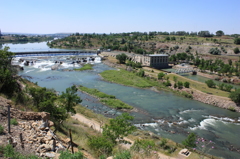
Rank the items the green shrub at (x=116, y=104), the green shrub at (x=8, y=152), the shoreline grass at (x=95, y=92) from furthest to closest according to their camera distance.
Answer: the shoreline grass at (x=95, y=92)
the green shrub at (x=116, y=104)
the green shrub at (x=8, y=152)

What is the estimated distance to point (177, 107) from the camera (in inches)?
1251

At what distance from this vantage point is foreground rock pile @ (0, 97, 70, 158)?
886cm

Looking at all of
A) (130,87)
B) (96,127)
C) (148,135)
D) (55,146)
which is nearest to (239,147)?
(148,135)

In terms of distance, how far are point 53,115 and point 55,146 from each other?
6.45 metres

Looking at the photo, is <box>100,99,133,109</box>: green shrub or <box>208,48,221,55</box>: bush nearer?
<box>100,99,133,109</box>: green shrub

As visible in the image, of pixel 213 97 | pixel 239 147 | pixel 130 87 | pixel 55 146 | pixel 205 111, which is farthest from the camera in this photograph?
pixel 130 87

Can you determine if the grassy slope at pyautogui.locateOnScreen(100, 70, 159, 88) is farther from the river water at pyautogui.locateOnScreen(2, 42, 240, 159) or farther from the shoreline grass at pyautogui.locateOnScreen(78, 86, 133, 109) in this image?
the shoreline grass at pyautogui.locateOnScreen(78, 86, 133, 109)

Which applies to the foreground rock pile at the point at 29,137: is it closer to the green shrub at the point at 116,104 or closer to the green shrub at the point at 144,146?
the green shrub at the point at 144,146

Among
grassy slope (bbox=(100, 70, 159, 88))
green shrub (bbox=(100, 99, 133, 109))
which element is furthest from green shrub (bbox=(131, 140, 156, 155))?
grassy slope (bbox=(100, 70, 159, 88))

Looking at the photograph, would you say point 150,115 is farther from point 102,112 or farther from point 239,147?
point 239,147

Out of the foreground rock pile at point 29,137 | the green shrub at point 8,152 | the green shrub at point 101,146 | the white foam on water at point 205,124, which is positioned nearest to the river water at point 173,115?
the white foam on water at point 205,124

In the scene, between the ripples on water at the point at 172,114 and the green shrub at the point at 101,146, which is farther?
the ripples on water at the point at 172,114

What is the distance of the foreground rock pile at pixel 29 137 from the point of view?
8858 mm

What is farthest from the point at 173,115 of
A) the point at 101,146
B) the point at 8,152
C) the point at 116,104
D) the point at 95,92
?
the point at 8,152
